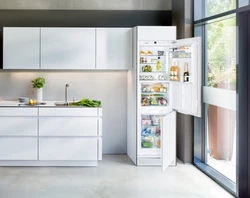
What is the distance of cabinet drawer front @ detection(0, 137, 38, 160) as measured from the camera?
631 cm

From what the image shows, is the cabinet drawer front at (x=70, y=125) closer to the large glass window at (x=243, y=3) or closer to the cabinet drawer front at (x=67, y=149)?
the cabinet drawer front at (x=67, y=149)

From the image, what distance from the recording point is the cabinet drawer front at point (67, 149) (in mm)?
6332

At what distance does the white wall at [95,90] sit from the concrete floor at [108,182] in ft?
2.84

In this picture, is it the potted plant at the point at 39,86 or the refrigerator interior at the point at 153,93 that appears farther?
the potted plant at the point at 39,86

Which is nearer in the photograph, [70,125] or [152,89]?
[70,125]

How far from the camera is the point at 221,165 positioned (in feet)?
18.6

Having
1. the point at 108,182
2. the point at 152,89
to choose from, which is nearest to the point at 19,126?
the point at 108,182

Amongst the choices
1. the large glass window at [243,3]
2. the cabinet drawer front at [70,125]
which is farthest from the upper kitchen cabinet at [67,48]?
the large glass window at [243,3]

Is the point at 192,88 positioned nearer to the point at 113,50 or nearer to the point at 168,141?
the point at 168,141

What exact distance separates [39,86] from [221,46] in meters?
3.15

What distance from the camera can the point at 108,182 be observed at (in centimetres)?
548

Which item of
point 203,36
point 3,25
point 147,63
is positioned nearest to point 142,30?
point 147,63

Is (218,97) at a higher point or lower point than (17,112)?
higher

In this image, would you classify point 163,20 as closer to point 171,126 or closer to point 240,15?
point 171,126
